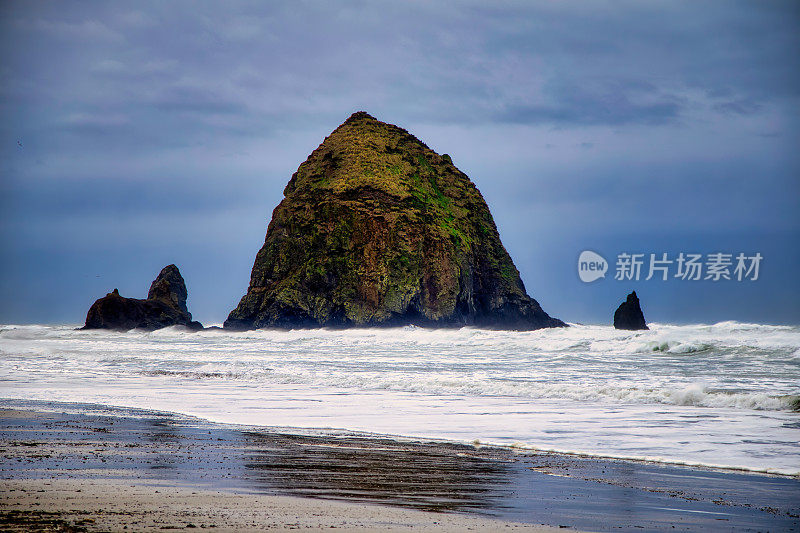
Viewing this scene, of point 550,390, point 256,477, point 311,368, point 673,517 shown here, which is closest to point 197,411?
point 256,477

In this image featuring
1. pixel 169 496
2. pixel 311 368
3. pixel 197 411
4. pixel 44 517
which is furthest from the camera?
pixel 311 368

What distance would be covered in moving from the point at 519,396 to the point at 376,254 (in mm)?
64636

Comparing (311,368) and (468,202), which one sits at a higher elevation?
(468,202)

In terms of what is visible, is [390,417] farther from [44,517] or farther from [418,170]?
[418,170]

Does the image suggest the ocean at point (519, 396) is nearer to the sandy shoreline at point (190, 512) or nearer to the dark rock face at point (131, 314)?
the sandy shoreline at point (190, 512)

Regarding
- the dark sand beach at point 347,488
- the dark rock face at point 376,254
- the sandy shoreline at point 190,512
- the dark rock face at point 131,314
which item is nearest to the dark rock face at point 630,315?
the dark rock face at point 376,254

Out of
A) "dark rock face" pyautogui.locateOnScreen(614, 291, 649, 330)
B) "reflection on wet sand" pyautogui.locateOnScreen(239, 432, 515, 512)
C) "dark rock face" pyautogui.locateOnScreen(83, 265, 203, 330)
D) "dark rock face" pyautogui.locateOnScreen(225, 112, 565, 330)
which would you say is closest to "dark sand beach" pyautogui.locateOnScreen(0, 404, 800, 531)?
"reflection on wet sand" pyautogui.locateOnScreen(239, 432, 515, 512)

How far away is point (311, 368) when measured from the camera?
2230 centimetres

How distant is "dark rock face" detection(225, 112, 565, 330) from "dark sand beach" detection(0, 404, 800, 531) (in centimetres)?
6599

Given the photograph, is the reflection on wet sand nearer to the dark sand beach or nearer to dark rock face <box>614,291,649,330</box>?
the dark sand beach

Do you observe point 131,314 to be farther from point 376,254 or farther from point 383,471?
point 383,471

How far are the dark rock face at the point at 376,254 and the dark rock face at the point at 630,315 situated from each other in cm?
1746

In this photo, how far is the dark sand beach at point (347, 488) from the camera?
443cm

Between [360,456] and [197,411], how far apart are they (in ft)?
17.8
